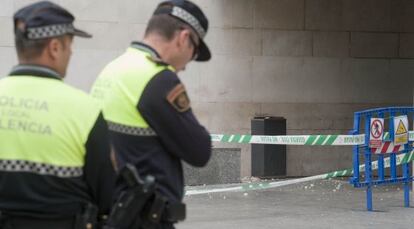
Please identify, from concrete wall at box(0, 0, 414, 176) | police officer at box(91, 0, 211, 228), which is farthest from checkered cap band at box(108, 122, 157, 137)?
concrete wall at box(0, 0, 414, 176)

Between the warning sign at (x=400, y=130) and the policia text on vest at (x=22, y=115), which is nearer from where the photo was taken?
the policia text on vest at (x=22, y=115)

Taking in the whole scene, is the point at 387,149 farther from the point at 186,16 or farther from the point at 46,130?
the point at 46,130

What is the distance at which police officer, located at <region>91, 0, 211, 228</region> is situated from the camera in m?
3.19

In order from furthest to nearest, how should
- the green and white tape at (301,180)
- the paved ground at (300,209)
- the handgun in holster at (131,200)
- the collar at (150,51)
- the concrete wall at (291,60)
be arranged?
the concrete wall at (291,60)
the green and white tape at (301,180)
the paved ground at (300,209)
the collar at (150,51)
the handgun in holster at (131,200)

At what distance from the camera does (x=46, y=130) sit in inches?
112

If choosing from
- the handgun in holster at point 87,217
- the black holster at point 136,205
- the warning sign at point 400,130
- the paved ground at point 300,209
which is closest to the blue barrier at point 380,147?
the warning sign at point 400,130

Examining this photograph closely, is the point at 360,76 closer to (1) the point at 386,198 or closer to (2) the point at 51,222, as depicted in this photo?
(1) the point at 386,198

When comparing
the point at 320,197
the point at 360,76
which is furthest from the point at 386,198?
the point at 360,76

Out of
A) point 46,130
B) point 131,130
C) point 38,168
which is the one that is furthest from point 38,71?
point 131,130

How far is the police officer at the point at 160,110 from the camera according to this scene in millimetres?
3189

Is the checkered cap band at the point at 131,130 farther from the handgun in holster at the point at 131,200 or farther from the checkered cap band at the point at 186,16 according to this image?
the checkered cap band at the point at 186,16

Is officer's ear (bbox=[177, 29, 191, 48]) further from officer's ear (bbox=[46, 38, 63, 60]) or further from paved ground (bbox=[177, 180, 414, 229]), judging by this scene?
paved ground (bbox=[177, 180, 414, 229])

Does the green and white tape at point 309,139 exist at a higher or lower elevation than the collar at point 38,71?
lower

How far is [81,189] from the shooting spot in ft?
9.61
